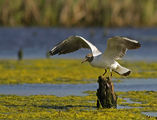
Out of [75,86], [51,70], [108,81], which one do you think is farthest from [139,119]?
[51,70]

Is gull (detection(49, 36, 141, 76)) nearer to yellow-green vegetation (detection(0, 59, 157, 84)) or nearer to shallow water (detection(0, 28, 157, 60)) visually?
yellow-green vegetation (detection(0, 59, 157, 84))

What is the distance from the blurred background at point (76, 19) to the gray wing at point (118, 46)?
22.1 meters

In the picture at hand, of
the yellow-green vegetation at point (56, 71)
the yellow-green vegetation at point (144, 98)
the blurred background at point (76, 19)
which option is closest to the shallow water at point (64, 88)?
the yellow-green vegetation at point (56, 71)

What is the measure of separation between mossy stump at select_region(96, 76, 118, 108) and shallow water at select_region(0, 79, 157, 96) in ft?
7.28

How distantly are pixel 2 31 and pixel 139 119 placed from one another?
95.5 feet

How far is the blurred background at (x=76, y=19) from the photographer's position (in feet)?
116

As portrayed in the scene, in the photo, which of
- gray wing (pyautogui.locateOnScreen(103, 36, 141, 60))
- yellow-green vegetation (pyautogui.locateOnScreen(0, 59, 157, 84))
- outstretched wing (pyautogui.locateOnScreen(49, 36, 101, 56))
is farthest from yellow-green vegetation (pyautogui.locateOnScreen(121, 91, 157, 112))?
yellow-green vegetation (pyautogui.locateOnScreen(0, 59, 157, 84))

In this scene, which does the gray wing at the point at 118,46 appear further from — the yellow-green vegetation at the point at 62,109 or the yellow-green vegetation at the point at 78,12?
the yellow-green vegetation at the point at 78,12

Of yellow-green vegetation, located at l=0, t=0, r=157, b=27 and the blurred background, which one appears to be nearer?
the blurred background

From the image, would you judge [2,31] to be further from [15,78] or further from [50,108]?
[50,108]

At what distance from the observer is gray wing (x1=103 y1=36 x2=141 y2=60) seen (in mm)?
10477

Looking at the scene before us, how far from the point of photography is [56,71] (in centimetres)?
1739

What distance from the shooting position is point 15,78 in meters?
15.7

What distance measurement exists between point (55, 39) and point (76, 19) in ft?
18.4
